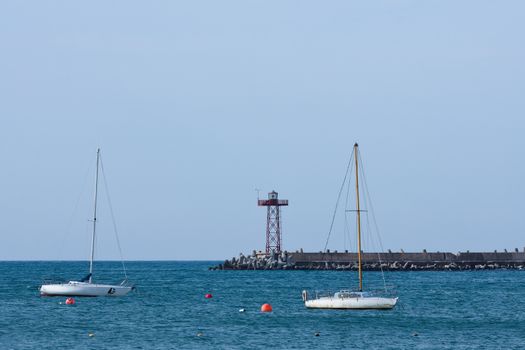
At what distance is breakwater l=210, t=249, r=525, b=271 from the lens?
170 m

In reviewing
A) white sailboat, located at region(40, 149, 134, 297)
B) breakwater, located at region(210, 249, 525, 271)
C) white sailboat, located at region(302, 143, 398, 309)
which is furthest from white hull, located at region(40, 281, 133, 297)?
breakwater, located at region(210, 249, 525, 271)

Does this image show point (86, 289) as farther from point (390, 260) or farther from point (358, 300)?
point (390, 260)

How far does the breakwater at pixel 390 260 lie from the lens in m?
170

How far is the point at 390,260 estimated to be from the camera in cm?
17138

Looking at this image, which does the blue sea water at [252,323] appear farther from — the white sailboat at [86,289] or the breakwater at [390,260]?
the breakwater at [390,260]

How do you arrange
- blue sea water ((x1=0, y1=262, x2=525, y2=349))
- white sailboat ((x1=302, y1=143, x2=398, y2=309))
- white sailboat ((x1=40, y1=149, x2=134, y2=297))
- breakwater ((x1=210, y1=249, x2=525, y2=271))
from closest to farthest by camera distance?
blue sea water ((x1=0, y1=262, x2=525, y2=349)) < white sailboat ((x1=302, y1=143, x2=398, y2=309)) < white sailboat ((x1=40, y1=149, x2=134, y2=297)) < breakwater ((x1=210, y1=249, x2=525, y2=271))

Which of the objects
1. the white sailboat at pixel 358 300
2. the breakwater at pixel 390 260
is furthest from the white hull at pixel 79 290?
the breakwater at pixel 390 260

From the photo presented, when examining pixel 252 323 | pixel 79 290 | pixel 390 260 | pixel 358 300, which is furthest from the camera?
pixel 390 260

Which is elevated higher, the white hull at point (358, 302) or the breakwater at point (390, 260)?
the breakwater at point (390, 260)

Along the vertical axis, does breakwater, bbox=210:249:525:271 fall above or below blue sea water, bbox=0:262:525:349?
above

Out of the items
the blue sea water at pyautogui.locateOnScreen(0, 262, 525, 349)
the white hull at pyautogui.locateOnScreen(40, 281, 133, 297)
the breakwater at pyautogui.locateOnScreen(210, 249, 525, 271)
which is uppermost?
the breakwater at pyautogui.locateOnScreen(210, 249, 525, 271)

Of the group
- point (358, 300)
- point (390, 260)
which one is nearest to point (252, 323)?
point (358, 300)

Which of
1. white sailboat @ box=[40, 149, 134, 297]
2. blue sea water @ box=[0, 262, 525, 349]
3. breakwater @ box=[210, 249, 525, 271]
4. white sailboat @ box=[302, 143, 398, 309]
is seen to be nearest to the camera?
blue sea water @ box=[0, 262, 525, 349]

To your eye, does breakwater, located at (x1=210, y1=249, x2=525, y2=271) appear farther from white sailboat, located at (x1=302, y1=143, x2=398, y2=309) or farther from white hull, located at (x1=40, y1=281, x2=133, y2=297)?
white sailboat, located at (x1=302, y1=143, x2=398, y2=309)
